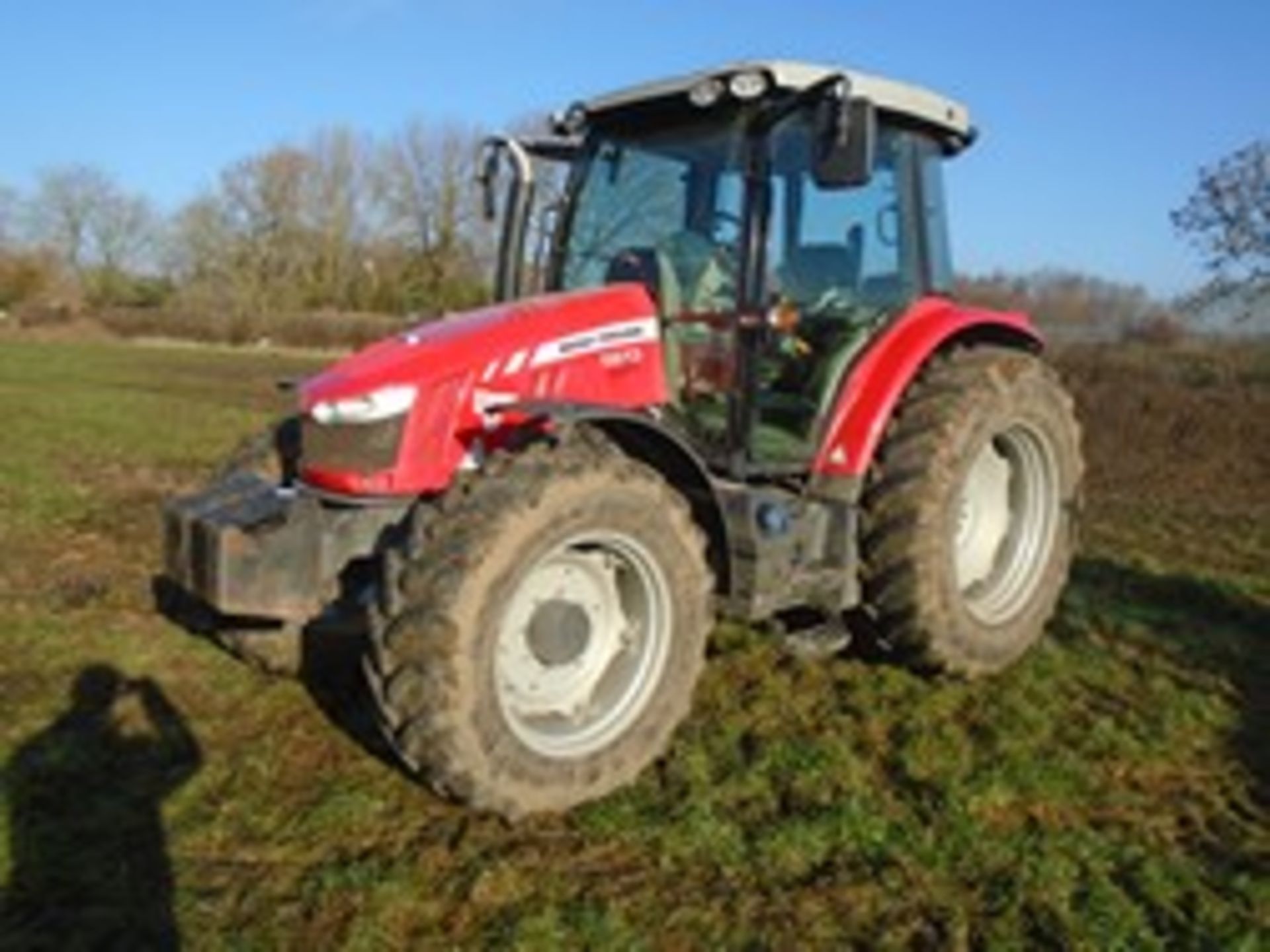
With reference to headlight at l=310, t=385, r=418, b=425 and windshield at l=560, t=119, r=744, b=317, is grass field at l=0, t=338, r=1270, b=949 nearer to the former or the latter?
headlight at l=310, t=385, r=418, b=425

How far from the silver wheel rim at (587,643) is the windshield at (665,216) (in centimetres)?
113

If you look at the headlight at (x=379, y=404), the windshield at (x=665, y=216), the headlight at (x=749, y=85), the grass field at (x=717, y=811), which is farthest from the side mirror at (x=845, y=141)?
the grass field at (x=717, y=811)

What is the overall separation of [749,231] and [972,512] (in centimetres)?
184

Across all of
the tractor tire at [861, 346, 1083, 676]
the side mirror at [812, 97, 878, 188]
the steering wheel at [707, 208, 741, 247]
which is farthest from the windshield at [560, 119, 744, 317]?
the tractor tire at [861, 346, 1083, 676]

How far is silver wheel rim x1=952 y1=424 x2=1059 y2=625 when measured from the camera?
20.0 feet

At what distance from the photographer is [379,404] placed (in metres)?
4.50

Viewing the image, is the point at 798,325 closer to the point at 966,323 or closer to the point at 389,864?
the point at 966,323

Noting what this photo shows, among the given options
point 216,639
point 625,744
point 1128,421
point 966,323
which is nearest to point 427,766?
point 625,744

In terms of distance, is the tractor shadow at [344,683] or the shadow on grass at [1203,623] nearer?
the tractor shadow at [344,683]

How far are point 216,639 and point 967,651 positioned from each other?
3.34 meters

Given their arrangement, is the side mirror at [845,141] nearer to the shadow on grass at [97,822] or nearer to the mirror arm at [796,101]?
the mirror arm at [796,101]

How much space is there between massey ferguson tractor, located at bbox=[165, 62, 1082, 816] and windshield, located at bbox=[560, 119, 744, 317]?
1 centimetres

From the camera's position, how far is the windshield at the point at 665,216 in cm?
527

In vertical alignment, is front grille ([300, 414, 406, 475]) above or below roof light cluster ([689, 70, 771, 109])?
below
